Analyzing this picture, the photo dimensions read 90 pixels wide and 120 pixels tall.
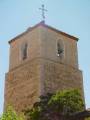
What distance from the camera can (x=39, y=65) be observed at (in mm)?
21906

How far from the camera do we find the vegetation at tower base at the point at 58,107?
683 inches

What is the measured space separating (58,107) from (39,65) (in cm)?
465

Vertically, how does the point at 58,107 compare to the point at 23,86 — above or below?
below

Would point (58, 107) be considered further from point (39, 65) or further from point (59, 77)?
point (59, 77)

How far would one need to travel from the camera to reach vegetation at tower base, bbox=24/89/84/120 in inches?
683

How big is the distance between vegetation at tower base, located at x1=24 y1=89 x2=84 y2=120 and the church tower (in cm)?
271

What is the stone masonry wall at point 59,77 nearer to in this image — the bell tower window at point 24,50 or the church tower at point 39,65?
the church tower at point 39,65

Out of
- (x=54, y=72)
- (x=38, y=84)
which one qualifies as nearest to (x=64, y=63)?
(x=54, y=72)

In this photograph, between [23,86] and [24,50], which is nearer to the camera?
[23,86]

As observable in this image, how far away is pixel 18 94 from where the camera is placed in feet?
74.7

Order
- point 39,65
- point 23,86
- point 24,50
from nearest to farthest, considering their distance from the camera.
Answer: point 39,65
point 23,86
point 24,50

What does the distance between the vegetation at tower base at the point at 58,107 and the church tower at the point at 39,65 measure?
2707 mm

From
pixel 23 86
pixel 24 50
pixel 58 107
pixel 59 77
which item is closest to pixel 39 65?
pixel 59 77

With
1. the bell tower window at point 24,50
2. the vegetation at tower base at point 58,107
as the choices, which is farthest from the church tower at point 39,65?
the vegetation at tower base at point 58,107
